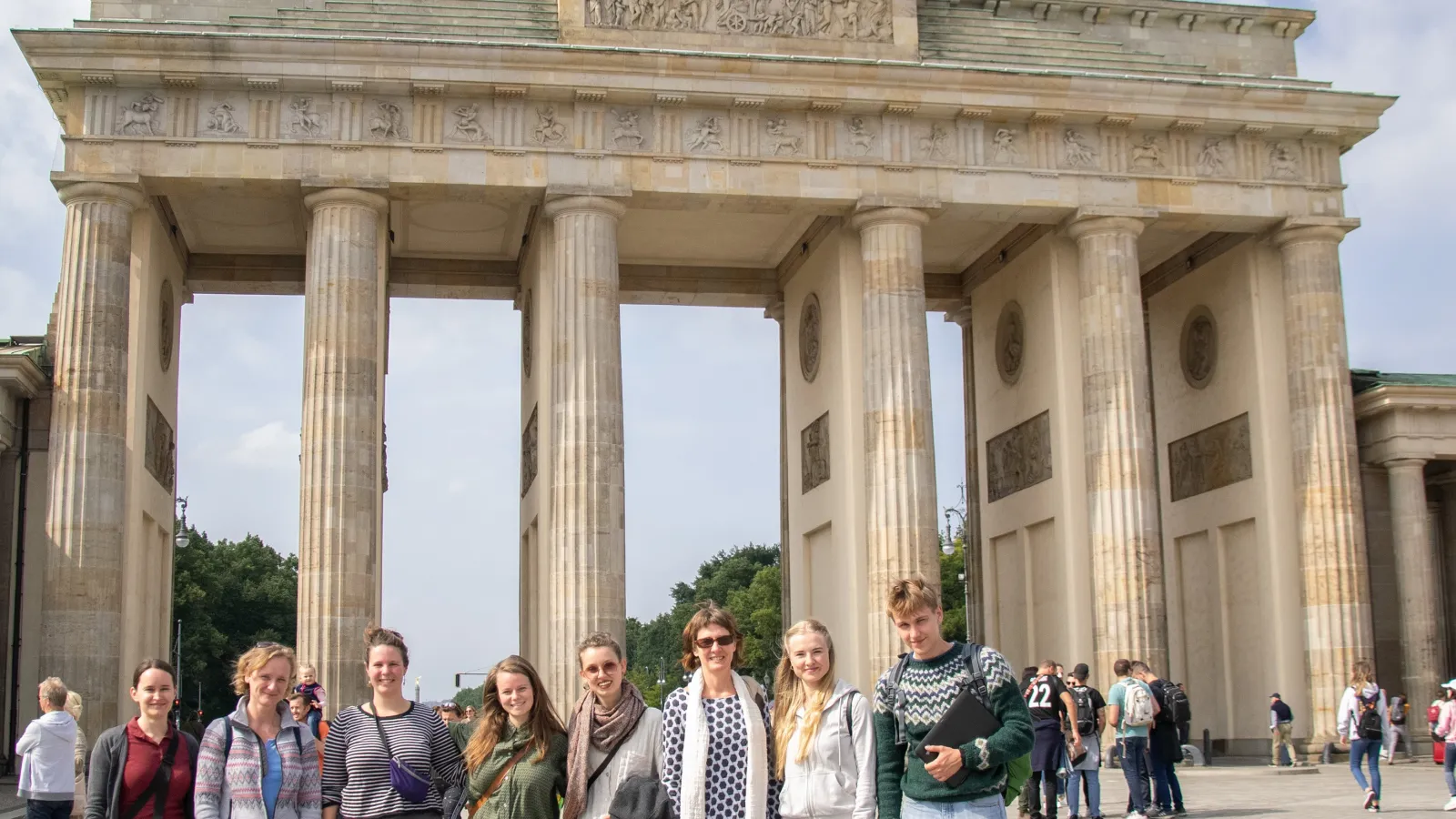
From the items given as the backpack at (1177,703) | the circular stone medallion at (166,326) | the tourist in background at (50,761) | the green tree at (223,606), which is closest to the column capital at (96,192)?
the circular stone medallion at (166,326)

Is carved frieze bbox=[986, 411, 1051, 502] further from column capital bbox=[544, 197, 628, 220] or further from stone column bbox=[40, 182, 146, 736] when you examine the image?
stone column bbox=[40, 182, 146, 736]

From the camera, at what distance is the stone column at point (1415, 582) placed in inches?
1232

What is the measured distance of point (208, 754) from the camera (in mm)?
7977

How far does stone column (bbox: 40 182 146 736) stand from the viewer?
26000 mm

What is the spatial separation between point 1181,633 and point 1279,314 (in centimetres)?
755

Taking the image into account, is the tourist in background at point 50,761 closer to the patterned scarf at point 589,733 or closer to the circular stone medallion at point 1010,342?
the patterned scarf at point 589,733

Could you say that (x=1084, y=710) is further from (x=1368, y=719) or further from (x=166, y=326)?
(x=166, y=326)

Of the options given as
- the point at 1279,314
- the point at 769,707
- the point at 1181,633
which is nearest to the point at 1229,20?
the point at 1279,314

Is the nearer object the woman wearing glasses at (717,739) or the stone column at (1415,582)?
the woman wearing glasses at (717,739)

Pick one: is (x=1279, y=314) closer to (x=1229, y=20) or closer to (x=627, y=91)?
(x=1229, y=20)

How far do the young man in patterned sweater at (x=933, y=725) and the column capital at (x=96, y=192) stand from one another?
2377cm

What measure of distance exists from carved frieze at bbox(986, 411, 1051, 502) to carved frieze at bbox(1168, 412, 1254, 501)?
13.2 feet

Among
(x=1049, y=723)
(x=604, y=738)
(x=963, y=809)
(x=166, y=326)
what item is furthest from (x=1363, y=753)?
(x=166, y=326)

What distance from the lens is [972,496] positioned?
37062 mm
